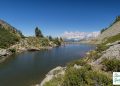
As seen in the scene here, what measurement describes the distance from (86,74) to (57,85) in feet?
18.4

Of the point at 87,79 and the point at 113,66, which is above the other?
the point at 113,66

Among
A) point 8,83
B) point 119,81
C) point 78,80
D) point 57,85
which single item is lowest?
point 8,83

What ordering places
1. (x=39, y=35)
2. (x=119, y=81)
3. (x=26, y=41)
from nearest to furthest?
(x=119, y=81), (x=26, y=41), (x=39, y=35)

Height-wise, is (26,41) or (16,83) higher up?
(26,41)

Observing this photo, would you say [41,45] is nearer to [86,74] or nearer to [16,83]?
[16,83]

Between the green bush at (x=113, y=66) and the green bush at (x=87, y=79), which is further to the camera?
the green bush at (x=113, y=66)

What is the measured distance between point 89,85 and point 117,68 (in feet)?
29.1

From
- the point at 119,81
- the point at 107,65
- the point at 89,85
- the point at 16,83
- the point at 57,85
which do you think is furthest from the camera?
the point at 16,83

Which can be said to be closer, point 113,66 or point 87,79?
point 87,79

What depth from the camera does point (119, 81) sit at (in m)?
15.5

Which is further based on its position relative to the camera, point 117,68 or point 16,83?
point 16,83

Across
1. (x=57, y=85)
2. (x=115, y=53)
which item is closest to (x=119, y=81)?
(x=57, y=85)

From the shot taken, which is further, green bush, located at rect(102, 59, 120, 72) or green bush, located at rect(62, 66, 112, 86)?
green bush, located at rect(102, 59, 120, 72)

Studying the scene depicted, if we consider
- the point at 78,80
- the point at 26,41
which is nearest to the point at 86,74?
the point at 78,80
